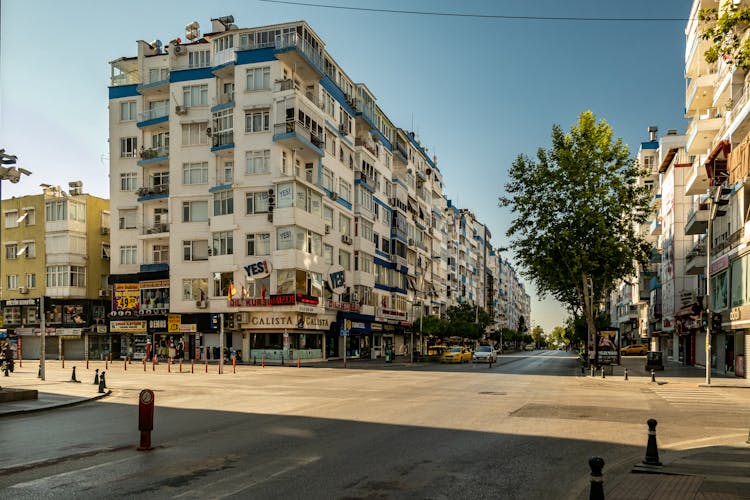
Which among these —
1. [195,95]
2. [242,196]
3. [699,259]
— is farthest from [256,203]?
[699,259]

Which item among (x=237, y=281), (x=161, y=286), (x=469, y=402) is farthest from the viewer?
(x=161, y=286)

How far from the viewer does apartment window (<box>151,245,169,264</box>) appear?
58.0m

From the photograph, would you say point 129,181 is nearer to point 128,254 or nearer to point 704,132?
point 128,254

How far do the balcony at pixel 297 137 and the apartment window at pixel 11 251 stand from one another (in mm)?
32116

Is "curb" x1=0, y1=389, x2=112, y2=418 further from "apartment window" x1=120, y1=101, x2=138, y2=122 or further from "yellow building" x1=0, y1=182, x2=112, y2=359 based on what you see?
"apartment window" x1=120, y1=101, x2=138, y2=122

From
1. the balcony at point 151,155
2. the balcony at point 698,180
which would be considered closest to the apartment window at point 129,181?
the balcony at point 151,155

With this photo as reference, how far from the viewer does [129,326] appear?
57.7m

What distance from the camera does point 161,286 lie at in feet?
185

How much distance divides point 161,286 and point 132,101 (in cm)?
1702

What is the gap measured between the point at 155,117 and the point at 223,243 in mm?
13664

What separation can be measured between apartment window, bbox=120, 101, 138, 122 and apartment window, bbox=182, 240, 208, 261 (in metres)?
13.3

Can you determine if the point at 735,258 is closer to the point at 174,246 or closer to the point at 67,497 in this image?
the point at 67,497

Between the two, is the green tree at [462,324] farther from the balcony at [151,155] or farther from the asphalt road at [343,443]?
the asphalt road at [343,443]

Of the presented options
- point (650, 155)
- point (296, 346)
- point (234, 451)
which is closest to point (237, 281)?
point (296, 346)
